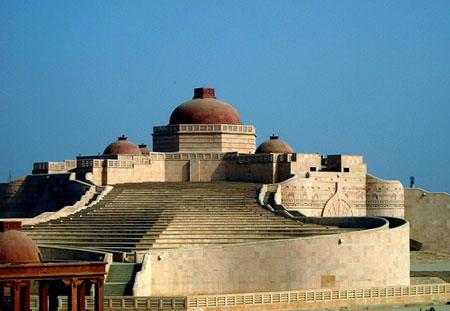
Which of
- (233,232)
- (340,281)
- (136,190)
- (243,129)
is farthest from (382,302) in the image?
(243,129)

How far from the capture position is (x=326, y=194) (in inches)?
2170

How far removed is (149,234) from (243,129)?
15.4 metres

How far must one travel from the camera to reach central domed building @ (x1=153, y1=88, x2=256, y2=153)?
5869 centimetres

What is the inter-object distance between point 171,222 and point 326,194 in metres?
10.4

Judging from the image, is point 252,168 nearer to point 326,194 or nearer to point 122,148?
point 326,194

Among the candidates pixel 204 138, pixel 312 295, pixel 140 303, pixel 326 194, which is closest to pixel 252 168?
pixel 204 138

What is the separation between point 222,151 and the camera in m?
58.5

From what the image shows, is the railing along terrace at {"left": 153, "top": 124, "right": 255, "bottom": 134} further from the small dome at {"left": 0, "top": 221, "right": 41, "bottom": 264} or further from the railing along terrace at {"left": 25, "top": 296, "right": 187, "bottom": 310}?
the small dome at {"left": 0, "top": 221, "right": 41, "bottom": 264}

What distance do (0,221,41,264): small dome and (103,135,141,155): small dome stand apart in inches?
1223

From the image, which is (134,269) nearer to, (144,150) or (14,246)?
(14,246)

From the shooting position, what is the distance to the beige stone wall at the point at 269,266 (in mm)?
41562

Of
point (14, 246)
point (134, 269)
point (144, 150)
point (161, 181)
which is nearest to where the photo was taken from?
point (14, 246)

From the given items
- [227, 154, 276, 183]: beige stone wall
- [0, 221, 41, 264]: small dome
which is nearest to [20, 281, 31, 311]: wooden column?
[0, 221, 41, 264]: small dome

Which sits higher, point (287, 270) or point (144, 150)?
point (144, 150)
